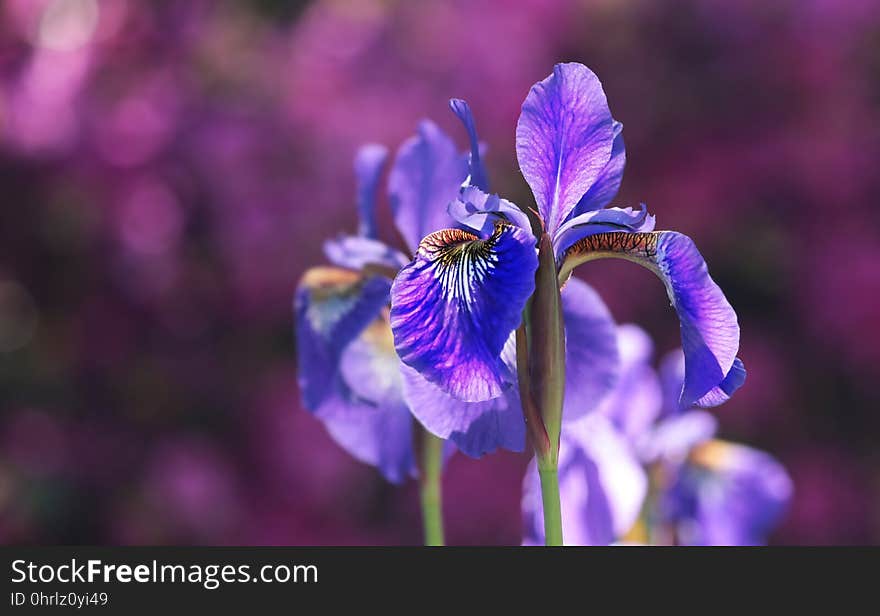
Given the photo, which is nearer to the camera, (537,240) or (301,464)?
(537,240)

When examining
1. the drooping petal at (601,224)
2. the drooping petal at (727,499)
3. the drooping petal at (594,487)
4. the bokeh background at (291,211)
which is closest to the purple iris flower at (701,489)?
the drooping petal at (727,499)

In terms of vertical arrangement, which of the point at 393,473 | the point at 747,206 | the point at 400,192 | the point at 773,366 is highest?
the point at 747,206

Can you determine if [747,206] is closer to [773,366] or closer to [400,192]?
[773,366]

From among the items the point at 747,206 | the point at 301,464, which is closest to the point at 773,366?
the point at 747,206

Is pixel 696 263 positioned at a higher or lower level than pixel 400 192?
lower

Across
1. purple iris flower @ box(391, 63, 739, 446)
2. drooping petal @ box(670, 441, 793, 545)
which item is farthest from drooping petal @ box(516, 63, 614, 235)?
drooping petal @ box(670, 441, 793, 545)

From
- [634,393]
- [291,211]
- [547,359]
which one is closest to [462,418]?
[547,359]

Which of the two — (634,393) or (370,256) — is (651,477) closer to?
(634,393)

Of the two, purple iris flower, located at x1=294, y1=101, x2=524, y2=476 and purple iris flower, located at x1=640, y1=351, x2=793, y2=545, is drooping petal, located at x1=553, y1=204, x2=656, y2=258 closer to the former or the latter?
purple iris flower, located at x1=294, y1=101, x2=524, y2=476
